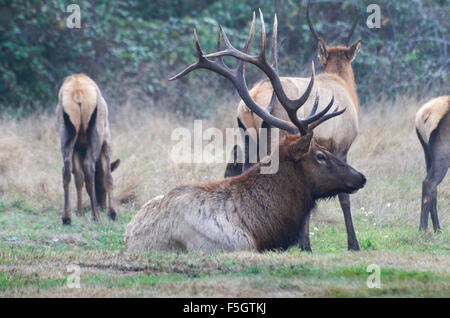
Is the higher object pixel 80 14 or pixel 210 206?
pixel 80 14

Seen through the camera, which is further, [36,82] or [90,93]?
[36,82]

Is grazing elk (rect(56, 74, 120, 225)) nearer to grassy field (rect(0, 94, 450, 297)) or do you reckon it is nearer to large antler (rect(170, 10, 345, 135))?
grassy field (rect(0, 94, 450, 297))

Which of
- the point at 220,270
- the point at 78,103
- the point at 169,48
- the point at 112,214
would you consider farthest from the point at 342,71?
the point at 169,48

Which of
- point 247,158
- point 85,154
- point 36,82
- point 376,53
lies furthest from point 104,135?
point 376,53

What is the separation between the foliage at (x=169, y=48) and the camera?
1584 cm

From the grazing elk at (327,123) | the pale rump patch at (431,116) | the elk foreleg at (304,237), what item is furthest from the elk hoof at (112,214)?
the pale rump patch at (431,116)

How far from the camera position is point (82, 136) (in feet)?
31.3

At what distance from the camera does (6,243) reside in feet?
24.1

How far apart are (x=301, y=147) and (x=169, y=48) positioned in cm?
1063

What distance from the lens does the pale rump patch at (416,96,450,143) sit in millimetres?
8750

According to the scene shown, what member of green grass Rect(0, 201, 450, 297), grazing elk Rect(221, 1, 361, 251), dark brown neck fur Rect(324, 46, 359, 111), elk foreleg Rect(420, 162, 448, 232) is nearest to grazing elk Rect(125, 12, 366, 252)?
green grass Rect(0, 201, 450, 297)

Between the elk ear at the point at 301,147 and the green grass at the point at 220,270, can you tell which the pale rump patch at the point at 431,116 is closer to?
the green grass at the point at 220,270
